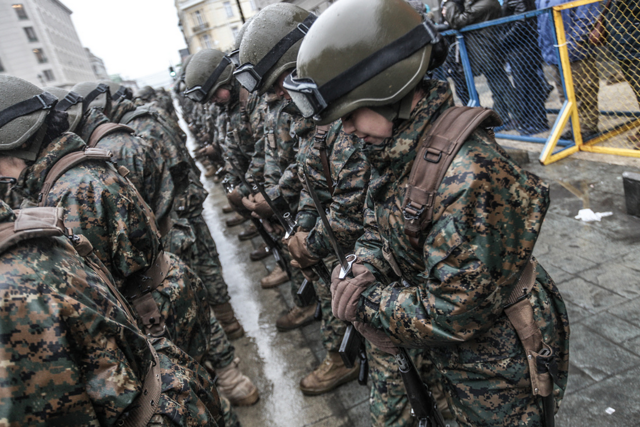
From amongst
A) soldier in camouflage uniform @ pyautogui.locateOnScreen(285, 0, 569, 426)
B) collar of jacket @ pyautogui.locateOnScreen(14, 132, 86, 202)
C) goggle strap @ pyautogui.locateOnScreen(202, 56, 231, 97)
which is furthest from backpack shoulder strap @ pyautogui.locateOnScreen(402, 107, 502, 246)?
goggle strap @ pyautogui.locateOnScreen(202, 56, 231, 97)

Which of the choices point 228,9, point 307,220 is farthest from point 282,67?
point 228,9

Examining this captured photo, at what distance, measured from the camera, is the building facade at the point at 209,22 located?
178 feet

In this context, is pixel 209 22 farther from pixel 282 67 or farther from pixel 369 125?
pixel 369 125

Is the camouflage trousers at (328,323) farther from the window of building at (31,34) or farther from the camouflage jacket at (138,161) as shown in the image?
the window of building at (31,34)

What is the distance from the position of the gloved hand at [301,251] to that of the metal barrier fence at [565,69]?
3.89 metres

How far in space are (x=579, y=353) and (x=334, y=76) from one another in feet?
7.94

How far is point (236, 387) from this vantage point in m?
3.35

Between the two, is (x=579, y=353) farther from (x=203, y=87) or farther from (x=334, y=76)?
(x=203, y=87)

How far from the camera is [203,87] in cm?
463

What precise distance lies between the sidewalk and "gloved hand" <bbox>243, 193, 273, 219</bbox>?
3.68 feet

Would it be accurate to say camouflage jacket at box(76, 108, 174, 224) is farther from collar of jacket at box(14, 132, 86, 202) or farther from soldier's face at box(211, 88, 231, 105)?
soldier's face at box(211, 88, 231, 105)

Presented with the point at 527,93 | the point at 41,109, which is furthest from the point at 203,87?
the point at 527,93

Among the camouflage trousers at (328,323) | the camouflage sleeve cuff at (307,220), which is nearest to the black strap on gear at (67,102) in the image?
the camouflage sleeve cuff at (307,220)

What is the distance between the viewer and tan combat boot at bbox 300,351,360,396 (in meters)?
3.23
